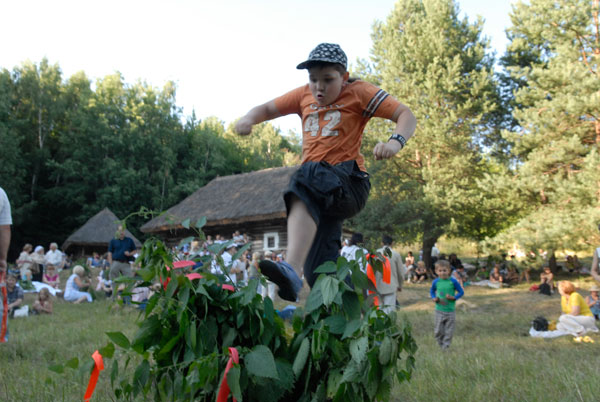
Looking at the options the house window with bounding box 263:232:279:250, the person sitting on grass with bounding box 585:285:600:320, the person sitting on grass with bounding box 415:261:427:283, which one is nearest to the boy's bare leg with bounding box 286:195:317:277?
the person sitting on grass with bounding box 585:285:600:320

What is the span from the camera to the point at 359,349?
1.64 metres

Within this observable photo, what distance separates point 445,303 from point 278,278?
5090 millimetres

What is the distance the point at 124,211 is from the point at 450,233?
28.2 meters

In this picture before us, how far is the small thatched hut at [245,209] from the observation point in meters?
25.1

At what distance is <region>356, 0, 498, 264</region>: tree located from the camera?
24875mm

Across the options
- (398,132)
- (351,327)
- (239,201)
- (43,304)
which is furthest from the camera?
(239,201)

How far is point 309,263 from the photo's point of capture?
9.93 feet

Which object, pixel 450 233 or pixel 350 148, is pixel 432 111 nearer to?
pixel 450 233

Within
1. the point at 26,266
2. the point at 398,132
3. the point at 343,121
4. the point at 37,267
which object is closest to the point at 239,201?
the point at 37,267

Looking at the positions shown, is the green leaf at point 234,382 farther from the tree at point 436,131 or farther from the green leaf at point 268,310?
the tree at point 436,131

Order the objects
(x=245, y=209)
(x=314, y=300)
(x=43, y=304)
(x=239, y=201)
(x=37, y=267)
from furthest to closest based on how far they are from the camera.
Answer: (x=239, y=201)
(x=245, y=209)
(x=37, y=267)
(x=43, y=304)
(x=314, y=300)

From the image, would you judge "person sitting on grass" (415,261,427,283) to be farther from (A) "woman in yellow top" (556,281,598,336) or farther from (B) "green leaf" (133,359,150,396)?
(B) "green leaf" (133,359,150,396)

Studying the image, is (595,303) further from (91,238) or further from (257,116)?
(91,238)

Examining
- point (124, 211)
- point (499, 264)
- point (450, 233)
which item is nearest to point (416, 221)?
point (450, 233)
